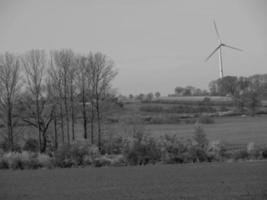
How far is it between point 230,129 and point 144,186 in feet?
142

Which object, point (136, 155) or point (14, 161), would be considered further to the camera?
point (136, 155)

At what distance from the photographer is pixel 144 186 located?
1662cm

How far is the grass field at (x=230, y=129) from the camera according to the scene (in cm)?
4688

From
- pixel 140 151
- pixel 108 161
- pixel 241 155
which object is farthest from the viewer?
pixel 241 155

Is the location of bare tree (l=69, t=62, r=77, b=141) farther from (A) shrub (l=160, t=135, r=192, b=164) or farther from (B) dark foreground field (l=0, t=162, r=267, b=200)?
Result: (B) dark foreground field (l=0, t=162, r=267, b=200)

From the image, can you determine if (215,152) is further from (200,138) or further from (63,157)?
(63,157)

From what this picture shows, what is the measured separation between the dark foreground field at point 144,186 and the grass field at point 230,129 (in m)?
24.0

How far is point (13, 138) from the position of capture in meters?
42.0

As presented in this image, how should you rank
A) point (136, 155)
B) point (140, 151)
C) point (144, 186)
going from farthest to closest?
1. point (140, 151)
2. point (136, 155)
3. point (144, 186)

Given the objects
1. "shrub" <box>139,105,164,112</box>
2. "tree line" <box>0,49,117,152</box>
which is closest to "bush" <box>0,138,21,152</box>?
"tree line" <box>0,49,117,152</box>

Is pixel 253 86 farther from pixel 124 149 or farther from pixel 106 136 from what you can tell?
pixel 124 149

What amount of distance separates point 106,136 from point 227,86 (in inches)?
1450

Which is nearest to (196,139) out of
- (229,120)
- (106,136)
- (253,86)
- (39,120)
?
(106,136)

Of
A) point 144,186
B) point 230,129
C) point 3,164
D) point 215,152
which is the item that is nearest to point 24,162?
point 3,164
